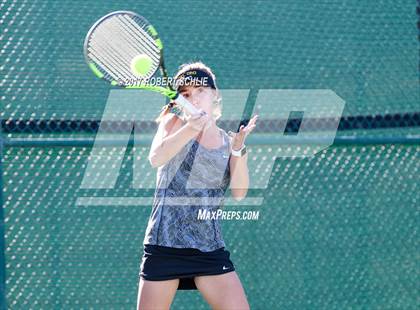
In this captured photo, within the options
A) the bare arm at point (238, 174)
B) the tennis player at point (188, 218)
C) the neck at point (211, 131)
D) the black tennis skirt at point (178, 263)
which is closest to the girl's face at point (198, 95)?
the tennis player at point (188, 218)

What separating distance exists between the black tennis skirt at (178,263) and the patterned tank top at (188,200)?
3 centimetres

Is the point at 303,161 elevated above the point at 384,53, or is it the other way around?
the point at 384,53

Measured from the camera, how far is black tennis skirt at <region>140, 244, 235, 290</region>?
336cm

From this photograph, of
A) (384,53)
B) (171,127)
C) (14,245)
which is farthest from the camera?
(384,53)

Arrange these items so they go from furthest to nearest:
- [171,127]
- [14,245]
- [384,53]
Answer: [384,53], [14,245], [171,127]

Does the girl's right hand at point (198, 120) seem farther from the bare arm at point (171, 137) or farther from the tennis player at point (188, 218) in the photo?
the tennis player at point (188, 218)

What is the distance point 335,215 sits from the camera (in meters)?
4.69

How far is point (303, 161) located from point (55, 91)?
1485mm

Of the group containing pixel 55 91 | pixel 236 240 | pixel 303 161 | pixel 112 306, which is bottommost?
pixel 112 306

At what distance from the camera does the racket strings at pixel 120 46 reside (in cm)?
366

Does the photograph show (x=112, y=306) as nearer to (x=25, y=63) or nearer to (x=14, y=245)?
(x=14, y=245)

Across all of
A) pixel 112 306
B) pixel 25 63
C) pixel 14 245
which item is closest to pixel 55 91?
pixel 25 63

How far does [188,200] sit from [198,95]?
17.8 inches

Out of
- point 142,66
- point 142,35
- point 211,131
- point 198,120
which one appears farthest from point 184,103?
point 142,35
